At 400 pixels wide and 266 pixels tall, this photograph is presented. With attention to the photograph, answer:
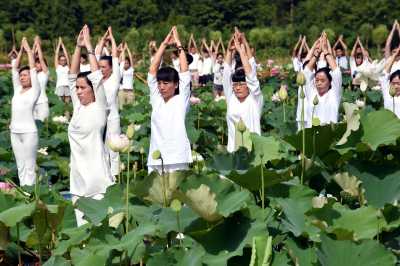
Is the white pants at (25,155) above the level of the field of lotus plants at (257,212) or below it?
below

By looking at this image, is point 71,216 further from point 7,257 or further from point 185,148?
point 185,148

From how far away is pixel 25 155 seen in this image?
6.16 meters

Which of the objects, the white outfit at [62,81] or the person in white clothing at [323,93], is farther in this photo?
the white outfit at [62,81]

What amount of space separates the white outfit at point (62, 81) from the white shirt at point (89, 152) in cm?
748

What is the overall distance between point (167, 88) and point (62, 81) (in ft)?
25.2

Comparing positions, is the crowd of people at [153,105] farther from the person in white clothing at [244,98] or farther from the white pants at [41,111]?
the white pants at [41,111]

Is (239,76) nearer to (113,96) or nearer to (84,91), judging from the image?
(84,91)

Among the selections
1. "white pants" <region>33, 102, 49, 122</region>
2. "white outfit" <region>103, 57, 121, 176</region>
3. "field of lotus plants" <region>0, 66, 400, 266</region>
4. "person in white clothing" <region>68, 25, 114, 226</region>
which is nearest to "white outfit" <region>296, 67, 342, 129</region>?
"white outfit" <region>103, 57, 121, 176</region>

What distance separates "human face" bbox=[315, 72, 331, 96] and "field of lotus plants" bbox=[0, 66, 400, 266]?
9.23 feet

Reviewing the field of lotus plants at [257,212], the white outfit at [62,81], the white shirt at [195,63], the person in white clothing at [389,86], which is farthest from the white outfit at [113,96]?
the white shirt at [195,63]

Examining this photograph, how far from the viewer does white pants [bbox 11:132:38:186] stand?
6.12 m

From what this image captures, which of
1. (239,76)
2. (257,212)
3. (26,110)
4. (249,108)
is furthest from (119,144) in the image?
(26,110)

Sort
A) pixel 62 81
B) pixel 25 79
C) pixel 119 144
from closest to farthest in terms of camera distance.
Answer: pixel 119 144 → pixel 25 79 → pixel 62 81

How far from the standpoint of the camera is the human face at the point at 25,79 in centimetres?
621
